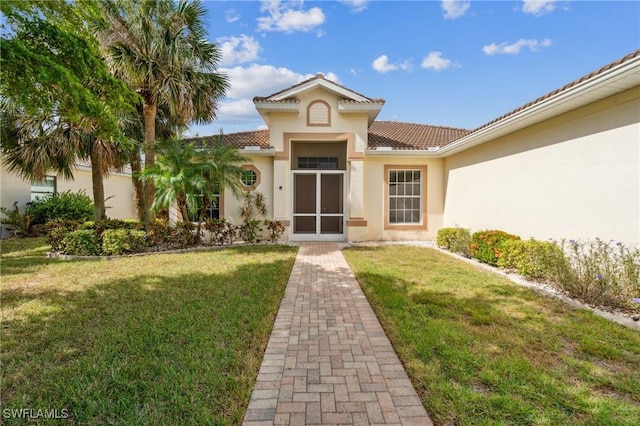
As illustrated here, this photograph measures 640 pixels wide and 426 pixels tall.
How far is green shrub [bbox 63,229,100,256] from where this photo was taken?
32.2 feet

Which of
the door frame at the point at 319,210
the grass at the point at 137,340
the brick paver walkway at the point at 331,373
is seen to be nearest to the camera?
the brick paver walkway at the point at 331,373

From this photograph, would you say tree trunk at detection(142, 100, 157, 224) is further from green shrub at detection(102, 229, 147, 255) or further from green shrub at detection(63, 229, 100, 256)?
green shrub at detection(63, 229, 100, 256)

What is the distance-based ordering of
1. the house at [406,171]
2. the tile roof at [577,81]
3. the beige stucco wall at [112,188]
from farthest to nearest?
the beige stucco wall at [112,188] → the house at [406,171] → the tile roof at [577,81]

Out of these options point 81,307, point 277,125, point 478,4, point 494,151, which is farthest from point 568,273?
point 277,125

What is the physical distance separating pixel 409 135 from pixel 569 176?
934 centimetres

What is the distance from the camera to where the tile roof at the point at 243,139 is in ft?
43.3

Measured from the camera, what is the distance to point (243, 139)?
1418cm

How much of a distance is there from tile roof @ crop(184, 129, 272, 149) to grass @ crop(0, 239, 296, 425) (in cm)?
706

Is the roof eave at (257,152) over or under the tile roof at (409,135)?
under

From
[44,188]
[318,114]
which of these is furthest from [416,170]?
[44,188]

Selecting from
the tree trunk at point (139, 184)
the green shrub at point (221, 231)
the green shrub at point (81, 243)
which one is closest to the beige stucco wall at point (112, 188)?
the tree trunk at point (139, 184)

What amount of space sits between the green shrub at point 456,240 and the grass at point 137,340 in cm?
655

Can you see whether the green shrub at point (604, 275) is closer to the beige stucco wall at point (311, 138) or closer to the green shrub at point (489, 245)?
the green shrub at point (489, 245)

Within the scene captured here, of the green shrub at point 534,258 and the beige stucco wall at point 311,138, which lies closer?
the green shrub at point 534,258
